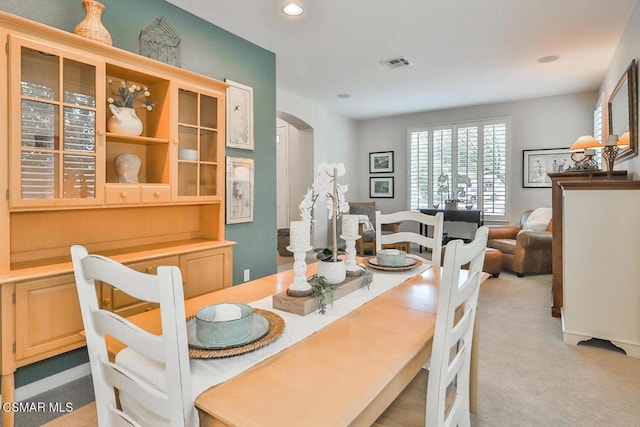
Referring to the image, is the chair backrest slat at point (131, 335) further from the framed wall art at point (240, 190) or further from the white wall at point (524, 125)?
the white wall at point (524, 125)

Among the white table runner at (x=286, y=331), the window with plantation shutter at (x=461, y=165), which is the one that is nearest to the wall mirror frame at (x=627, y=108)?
the window with plantation shutter at (x=461, y=165)

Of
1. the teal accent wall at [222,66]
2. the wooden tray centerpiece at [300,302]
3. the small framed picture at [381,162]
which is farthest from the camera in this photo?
the small framed picture at [381,162]

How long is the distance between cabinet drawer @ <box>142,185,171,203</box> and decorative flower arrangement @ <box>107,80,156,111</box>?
1.80 feet

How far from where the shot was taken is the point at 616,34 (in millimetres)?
3475

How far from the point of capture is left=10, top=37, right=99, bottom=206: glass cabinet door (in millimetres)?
1836

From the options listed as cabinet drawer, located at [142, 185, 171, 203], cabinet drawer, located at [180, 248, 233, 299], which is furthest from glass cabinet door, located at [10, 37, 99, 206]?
cabinet drawer, located at [180, 248, 233, 299]

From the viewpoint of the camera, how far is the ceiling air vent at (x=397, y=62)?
4.09 metres

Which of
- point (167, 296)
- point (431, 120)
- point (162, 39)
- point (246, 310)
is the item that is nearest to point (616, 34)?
point (431, 120)

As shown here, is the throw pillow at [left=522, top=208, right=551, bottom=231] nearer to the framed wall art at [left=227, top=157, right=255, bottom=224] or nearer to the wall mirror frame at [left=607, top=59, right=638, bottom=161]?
the wall mirror frame at [left=607, top=59, right=638, bottom=161]

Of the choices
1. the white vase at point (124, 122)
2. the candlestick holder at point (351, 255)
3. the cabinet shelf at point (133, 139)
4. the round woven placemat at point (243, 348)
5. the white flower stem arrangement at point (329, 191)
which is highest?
the white vase at point (124, 122)

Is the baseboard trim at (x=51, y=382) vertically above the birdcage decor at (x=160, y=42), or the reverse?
the birdcage decor at (x=160, y=42)

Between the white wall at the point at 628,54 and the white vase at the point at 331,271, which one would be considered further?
the white wall at the point at 628,54

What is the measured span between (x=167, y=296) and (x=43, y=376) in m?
2.14

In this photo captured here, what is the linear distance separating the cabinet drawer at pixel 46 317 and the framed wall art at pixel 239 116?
183 centimetres
